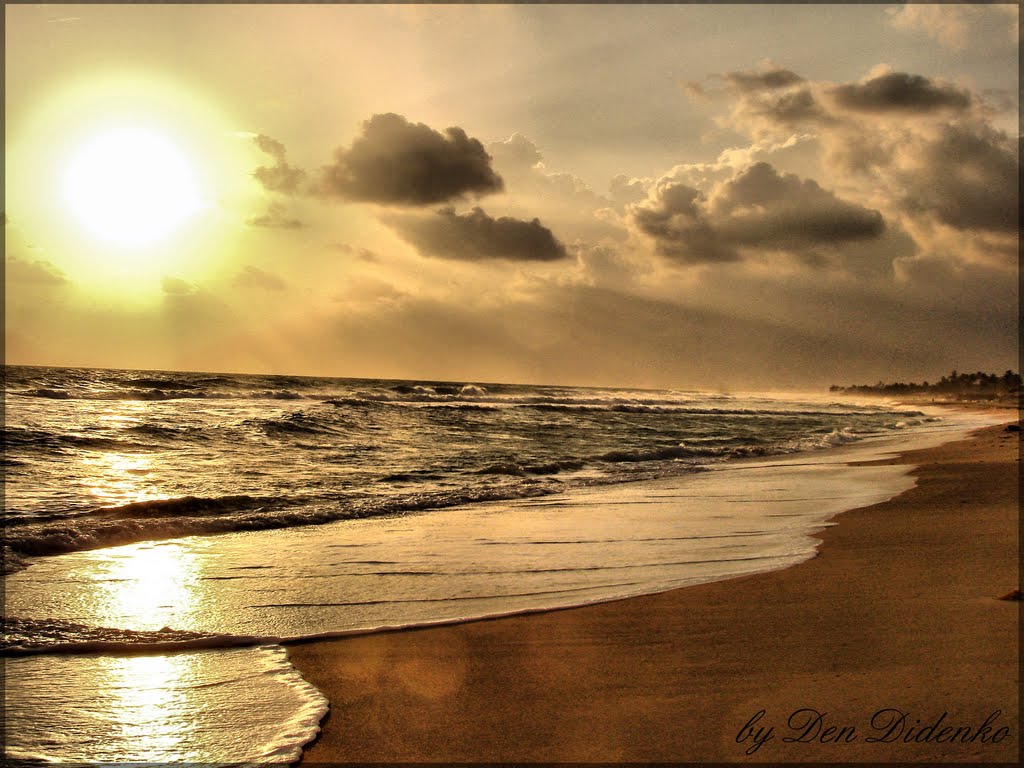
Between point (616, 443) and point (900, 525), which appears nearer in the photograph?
point (900, 525)

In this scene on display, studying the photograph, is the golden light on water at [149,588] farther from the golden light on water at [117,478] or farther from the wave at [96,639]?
the golden light on water at [117,478]

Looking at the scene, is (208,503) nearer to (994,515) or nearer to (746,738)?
(746,738)

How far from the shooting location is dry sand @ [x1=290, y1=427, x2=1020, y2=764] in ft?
9.39

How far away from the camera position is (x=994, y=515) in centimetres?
802

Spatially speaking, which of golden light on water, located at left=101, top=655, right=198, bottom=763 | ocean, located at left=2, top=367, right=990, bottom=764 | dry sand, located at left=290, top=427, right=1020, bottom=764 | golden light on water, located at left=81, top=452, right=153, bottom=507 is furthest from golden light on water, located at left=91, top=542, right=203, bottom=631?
golden light on water, located at left=81, top=452, right=153, bottom=507

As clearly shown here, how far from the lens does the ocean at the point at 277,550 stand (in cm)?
335

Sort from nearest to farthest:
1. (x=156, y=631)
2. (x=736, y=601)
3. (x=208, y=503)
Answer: (x=156, y=631) < (x=736, y=601) < (x=208, y=503)

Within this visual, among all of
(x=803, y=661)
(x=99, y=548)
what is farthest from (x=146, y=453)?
(x=803, y=661)

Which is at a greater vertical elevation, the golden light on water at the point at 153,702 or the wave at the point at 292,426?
the wave at the point at 292,426

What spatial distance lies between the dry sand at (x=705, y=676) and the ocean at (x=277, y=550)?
0.99 ft

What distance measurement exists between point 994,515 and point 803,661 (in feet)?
19.2

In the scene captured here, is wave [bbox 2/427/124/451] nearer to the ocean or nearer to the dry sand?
the ocean

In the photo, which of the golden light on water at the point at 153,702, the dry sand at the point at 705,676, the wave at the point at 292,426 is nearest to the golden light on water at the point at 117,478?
the wave at the point at 292,426

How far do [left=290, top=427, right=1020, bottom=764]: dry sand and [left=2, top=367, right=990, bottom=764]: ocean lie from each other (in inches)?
11.8
